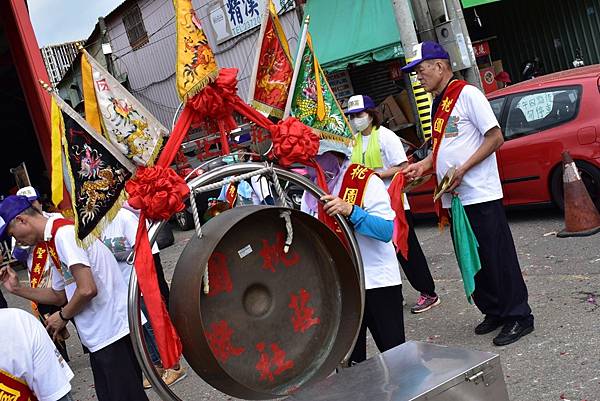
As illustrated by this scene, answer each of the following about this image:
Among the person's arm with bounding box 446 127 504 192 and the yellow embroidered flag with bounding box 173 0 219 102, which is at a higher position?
the yellow embroidered flag with bounding box 173 0 219 102

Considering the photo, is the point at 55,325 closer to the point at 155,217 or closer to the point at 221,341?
the point at 155,217

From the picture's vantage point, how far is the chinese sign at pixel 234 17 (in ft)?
55.9

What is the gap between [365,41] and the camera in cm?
1351

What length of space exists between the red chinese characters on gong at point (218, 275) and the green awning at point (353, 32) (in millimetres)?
10431

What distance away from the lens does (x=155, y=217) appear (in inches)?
111

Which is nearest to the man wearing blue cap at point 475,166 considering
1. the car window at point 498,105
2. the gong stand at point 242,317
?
the gong stand at point 242,317

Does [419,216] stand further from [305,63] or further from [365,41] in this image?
[305,63]

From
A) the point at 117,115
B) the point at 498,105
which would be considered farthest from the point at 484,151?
the point at 498,105

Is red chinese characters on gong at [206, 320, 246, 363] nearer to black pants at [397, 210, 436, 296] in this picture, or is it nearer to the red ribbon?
the red ribbon

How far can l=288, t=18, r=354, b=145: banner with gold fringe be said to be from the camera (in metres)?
3.30

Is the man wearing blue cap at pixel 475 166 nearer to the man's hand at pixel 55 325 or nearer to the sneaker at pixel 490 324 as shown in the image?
the sneaker at pixel 490 324

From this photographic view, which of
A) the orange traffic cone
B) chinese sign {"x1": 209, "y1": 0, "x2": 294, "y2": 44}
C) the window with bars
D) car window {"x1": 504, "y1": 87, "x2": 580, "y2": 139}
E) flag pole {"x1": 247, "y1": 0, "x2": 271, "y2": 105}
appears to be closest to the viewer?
flag pole {"x1": 247, "y1": 0, "x2": 271, "y2": 105}

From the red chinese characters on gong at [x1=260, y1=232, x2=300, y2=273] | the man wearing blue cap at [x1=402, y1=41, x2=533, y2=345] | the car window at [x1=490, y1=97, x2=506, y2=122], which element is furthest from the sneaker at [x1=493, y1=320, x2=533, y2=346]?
the car window at [x1=490, y1=97, x2=506, y2=122]

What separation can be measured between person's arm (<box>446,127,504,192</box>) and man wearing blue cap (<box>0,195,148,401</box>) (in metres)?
2.18
